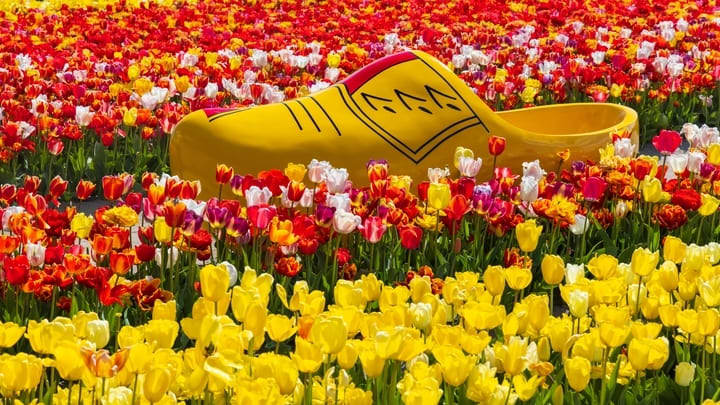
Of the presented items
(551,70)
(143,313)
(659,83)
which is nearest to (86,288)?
(143,313)

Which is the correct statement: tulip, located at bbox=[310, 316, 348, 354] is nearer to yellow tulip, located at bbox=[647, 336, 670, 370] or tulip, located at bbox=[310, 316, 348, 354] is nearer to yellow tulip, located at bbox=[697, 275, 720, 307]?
yellow tulip, located at bbox=[647, 336, 670, 370]

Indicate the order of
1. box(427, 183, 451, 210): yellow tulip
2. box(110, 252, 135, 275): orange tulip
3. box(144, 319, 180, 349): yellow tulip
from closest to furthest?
box(144, 319, 180, 349): yellow tulip < box(110, 252, 135, 275): orange tulip < box(427, 183, 451, 210): yellow tulip

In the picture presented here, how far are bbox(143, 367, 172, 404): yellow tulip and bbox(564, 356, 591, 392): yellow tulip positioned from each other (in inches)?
27.7

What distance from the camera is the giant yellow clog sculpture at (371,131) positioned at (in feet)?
13.6

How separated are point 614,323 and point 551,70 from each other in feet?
15.1

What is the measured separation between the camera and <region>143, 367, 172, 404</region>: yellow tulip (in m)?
1.77

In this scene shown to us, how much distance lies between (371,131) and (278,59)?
2995 mm

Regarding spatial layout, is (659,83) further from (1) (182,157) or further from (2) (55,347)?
(2) (55,347)

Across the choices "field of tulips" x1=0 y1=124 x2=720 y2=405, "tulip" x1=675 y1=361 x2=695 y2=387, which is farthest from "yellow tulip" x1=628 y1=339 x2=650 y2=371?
"tulip" x1=675 y1=361 x2=695 y2=387

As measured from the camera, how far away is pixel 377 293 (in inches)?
94.1

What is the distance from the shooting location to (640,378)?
2.38m

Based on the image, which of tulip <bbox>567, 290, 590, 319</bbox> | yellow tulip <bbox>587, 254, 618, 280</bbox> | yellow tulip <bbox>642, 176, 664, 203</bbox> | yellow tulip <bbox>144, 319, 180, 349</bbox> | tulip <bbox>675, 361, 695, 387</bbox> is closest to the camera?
yellow tulip <bbox>144, 319, 180, 349</bbox>

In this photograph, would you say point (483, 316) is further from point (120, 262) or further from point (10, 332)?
point (120, 262)

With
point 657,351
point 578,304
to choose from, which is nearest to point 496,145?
point 578,304
